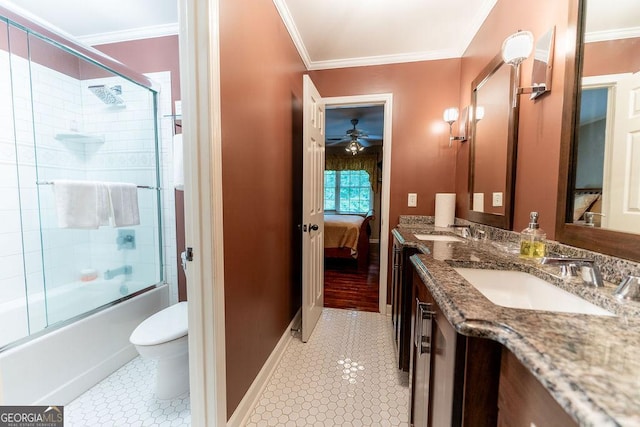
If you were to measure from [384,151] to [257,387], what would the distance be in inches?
84.7

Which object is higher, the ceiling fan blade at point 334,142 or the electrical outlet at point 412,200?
the ceiling fan blade at point 334,142

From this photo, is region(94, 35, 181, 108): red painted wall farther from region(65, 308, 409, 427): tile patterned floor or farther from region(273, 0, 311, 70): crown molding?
region(65, 308, 409, 427): tile patterned floor

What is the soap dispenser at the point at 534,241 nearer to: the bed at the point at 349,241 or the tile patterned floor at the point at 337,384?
the tile patterned floor at the point at 337,384

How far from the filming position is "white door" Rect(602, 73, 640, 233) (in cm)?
74

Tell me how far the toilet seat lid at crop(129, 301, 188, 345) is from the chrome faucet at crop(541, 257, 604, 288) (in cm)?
169

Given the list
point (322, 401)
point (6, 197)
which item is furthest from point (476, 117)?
point (6, 197)

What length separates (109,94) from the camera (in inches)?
80.9

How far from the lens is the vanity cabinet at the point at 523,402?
1.20 feet

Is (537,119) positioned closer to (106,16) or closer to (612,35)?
(612,35)

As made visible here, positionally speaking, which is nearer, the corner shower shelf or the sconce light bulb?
the corner shower shelf

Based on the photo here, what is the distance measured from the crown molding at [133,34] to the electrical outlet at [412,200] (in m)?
2.39

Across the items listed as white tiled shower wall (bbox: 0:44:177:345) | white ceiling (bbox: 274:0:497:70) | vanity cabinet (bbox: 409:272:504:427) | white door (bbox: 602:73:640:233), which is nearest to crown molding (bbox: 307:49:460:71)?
white ceiling (bbox: 274:0:497:70)

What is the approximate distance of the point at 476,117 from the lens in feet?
6.23

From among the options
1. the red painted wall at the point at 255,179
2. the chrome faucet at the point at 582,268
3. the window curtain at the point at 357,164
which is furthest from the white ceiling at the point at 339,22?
the window curtain at the point at 357,164
